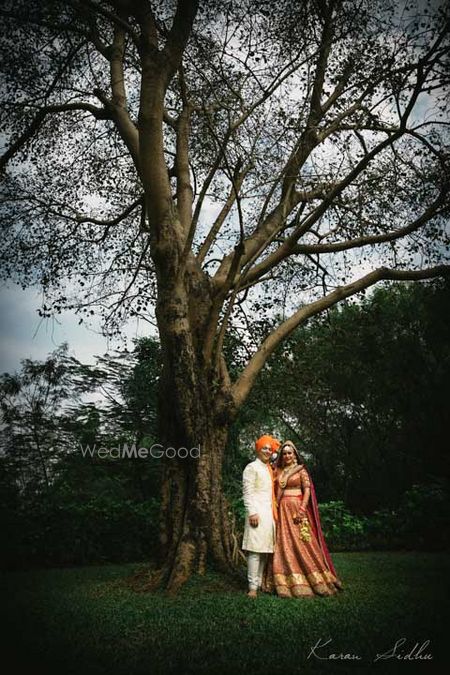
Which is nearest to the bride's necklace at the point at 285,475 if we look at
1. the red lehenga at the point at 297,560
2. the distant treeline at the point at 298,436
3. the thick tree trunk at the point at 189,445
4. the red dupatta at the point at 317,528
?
the red lehenga at the point at 297,560

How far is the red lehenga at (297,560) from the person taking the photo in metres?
5.17

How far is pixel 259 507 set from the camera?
558 centimetres

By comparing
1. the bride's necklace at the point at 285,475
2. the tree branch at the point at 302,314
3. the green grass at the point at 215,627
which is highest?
the tree branch at the point at 302,314

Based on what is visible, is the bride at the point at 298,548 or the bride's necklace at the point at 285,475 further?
the bride's necklace at the point at 285,475

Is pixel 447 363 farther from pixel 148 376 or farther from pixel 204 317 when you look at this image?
pixel 204 317

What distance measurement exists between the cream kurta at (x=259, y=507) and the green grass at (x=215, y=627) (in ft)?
1.73

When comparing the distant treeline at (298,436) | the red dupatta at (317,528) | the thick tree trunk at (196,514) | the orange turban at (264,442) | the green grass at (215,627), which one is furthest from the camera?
the distant treeline at (298,436)

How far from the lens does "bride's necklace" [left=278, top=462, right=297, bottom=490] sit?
5805 mm

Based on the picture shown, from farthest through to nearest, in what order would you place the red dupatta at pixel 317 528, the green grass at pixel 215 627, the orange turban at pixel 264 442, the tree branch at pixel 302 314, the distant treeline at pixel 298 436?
the distant treeline at pixel 298 436
the tree branch at pixel 302 314
the orange turban at pixel 264 442
the red dupatta at pixel 317 528
the green grass at pixel 215 627

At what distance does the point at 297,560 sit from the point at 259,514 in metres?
0.64

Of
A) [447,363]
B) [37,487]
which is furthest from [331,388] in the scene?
[37,487]

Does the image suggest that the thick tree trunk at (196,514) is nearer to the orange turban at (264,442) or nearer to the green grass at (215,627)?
the green grass at (215,627)

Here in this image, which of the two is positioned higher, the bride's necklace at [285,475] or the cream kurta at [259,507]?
the bride's necklace at [285,475]

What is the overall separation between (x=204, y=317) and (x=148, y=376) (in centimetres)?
769
